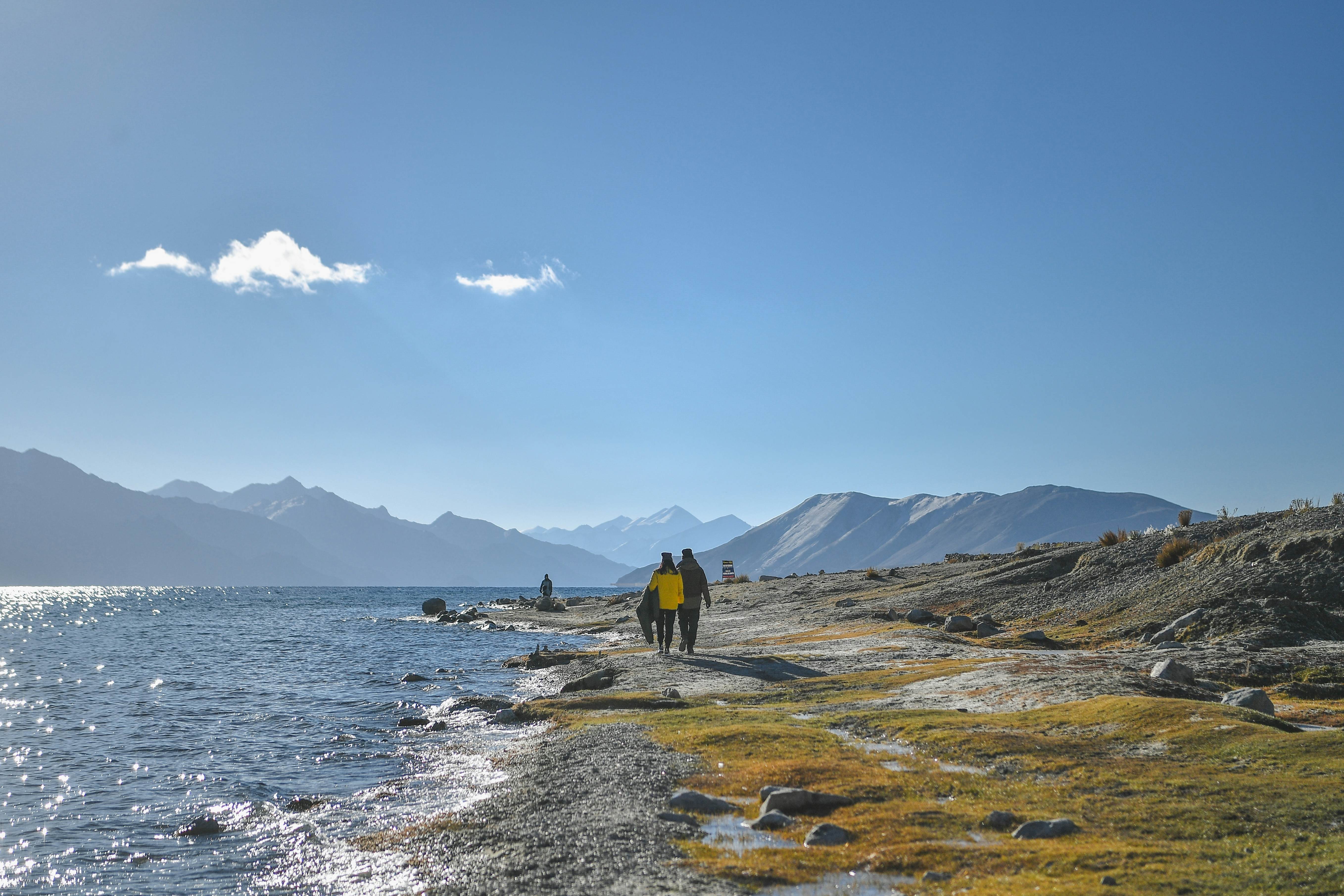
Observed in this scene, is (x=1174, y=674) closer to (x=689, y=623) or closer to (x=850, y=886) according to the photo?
(x=850, y=886)

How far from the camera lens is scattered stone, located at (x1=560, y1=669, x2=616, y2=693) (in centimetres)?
2434

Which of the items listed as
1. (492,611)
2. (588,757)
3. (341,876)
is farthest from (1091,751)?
(492,611)

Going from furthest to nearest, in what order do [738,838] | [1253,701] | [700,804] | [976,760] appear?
1. [1253,701]
2. [976,760]
3. [700,804]
4. [738,838]

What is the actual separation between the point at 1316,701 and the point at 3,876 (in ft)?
72.0

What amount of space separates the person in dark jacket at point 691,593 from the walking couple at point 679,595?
1cm

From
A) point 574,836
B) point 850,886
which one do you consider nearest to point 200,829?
point 574,836

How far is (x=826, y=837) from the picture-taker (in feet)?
27.6

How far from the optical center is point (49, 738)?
19.8 metres

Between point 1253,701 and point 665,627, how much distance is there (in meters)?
19.8

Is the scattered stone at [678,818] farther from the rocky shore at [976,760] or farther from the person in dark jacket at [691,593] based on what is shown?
the person in dark jacket at [691,593]

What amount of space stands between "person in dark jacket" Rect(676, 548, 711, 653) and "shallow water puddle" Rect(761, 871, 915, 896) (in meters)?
20.0

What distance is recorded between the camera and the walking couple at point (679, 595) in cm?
2772

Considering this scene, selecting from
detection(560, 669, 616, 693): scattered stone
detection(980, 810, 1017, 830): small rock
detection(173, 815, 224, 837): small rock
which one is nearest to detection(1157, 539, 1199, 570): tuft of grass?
detection(560, 669, 616, 693): scattered stone

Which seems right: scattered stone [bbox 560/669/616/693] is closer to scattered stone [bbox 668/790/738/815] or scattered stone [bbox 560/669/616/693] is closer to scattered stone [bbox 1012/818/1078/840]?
scattered stone [bbox 668/790/738/815]
